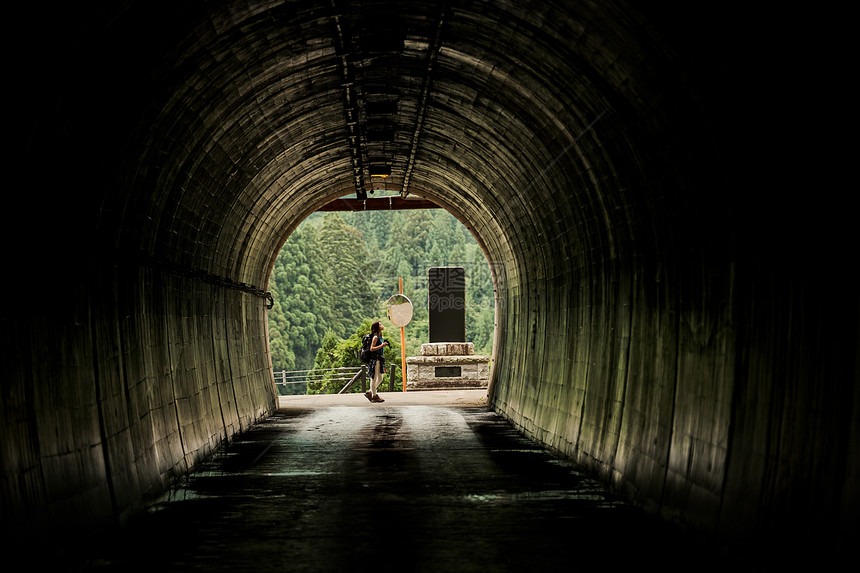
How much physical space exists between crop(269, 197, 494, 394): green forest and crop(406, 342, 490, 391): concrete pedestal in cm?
6153

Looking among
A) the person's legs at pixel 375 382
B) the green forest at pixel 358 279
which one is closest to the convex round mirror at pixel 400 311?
the person's legs at pixel 375 382

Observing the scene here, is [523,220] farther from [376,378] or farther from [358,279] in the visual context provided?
[358,279]

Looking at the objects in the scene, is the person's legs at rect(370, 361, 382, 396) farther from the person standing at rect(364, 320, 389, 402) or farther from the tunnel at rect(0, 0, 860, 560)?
the tunnel at rect(0, 0, 860, 560)

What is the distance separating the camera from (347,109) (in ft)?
52.2

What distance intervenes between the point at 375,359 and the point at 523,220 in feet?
33.5

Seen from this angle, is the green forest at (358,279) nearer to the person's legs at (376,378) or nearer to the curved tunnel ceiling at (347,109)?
the person's legs at (376,378)

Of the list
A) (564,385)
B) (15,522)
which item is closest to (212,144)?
(564,385)

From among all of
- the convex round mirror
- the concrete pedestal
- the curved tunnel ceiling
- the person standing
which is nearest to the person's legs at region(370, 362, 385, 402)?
the person standing

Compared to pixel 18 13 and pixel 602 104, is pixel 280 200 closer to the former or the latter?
pixel 602 104

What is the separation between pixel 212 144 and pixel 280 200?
7692 millimetres

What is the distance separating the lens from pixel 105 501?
8672mm

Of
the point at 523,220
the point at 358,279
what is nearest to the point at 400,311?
the point at 523,220

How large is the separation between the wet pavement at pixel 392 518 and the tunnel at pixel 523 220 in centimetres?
44

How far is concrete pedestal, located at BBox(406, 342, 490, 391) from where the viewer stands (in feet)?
113
